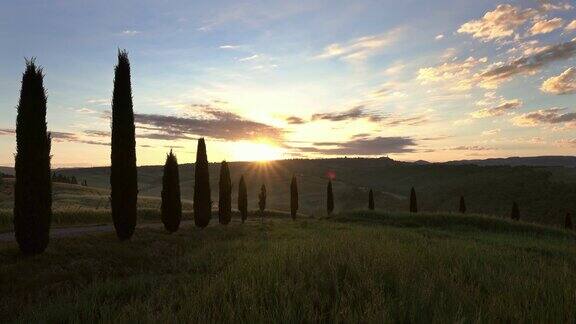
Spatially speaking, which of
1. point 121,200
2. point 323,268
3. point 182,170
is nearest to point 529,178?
point 121,200

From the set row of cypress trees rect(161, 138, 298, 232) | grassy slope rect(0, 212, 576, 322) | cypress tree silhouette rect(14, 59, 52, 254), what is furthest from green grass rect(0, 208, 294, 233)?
grassy slope rect(0, 212, 576, 322)

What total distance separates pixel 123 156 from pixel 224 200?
1609cm

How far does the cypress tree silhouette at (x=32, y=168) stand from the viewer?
16125 millimetres

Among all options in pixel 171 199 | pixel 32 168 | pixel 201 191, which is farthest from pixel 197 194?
pixel 32 168

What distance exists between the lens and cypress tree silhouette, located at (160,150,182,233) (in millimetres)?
26031

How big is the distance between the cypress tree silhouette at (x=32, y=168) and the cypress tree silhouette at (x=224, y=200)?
→ 65.0ft

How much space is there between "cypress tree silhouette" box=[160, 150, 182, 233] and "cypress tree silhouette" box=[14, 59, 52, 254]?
9380 millimetres

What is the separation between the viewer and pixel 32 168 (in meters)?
16.5

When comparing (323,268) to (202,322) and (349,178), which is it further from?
(349,178)

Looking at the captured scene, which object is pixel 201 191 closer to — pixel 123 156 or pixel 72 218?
pixel 123 156

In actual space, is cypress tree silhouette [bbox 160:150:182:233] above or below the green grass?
above

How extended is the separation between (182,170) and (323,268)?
189900mm

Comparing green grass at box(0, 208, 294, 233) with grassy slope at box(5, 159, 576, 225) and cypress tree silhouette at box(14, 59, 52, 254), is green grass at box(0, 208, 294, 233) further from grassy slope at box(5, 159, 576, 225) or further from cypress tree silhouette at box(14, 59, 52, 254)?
grassy slope at box(5, 159, 576, 225)

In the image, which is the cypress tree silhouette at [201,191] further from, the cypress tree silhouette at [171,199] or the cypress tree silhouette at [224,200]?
the cypress tree silhouette at [224,200]
